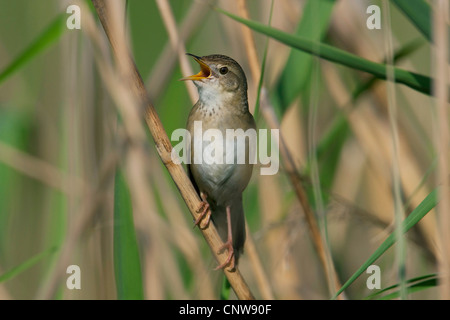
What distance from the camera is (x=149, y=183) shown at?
6.17ft

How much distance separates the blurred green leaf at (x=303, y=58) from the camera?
69.1 inches

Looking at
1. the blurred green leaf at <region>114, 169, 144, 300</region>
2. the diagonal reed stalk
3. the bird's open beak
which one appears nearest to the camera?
A: the diagonal reed stalk

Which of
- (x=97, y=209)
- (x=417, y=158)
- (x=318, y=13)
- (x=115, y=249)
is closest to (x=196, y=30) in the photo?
(x=318, y=13)

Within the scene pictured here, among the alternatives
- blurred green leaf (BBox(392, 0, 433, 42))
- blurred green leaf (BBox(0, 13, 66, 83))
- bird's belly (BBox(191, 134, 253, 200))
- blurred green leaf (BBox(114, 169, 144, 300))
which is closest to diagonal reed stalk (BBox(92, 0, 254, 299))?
blurred green leaf (BBox(114, 169, 144, 300))

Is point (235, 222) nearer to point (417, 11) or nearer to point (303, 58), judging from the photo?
point (303, 58)

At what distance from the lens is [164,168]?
207cm

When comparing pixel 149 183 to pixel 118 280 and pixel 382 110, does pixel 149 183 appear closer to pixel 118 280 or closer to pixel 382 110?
pixel 118 280

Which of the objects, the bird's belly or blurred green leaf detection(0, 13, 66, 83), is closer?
blurred green leaf detection(0, 13, 66, 83)

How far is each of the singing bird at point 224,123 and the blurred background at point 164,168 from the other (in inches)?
2.6

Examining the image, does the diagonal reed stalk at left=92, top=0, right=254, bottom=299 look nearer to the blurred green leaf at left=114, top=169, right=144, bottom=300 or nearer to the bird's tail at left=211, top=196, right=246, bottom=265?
the blurred green leaf at left=114, top=169, right=144, bottom=300

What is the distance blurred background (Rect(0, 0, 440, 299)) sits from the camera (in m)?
1.87

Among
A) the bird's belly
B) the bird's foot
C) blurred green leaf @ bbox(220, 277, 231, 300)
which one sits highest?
the bird's belly

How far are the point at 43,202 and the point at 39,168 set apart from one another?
314mm

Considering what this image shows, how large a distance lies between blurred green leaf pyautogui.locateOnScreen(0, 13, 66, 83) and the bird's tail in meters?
0.85
